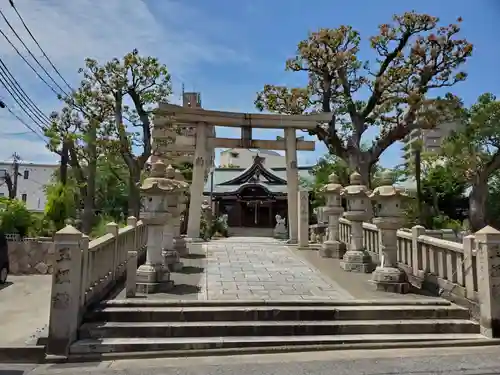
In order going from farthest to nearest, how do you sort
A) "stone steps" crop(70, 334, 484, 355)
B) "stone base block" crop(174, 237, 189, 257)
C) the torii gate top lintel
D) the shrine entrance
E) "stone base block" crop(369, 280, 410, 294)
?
the shrine entrance, the torii gate top lintel, "stone base block" crop(174, 237, 189, 257), "stone base block" crop(369, 280, 410, 294), "stone steps" crop(70, 334, 484, 355)

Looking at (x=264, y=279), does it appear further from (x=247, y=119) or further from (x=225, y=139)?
(x=225, y=139)

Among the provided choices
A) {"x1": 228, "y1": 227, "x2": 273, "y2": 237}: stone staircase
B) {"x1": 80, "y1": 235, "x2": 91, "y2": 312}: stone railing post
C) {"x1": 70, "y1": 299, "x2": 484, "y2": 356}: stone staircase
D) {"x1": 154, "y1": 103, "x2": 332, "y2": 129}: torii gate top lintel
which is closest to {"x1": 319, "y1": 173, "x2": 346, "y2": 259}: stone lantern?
{"x1": 70, "y1": 299, "x2": 484, "y2": 356}: stone staircase

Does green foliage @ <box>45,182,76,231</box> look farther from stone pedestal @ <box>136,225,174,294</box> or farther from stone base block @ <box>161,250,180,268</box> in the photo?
stone pedestal @ <box>136,225,174,294</box>

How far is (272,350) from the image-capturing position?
518cm

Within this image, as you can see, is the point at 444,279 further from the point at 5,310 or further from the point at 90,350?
the point at 5,310

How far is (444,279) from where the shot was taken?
6.80 meters

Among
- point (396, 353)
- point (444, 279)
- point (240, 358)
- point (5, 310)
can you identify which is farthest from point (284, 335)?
point (5, 310)

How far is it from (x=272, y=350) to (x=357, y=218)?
473 centimetres

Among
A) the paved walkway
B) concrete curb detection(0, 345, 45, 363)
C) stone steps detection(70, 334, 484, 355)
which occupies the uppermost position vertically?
the paved walkway

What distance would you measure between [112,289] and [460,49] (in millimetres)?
15665

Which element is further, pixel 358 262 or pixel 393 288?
pixel 358 262

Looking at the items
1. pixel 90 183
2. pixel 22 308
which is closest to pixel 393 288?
pixel 22 308

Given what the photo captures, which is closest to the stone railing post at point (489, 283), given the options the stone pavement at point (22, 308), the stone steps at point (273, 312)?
the stone steps at point (273, 312)

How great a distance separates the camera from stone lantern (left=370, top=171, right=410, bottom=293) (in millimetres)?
7207
